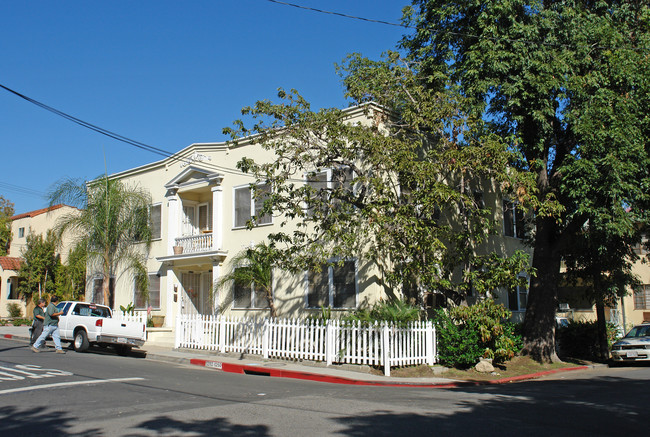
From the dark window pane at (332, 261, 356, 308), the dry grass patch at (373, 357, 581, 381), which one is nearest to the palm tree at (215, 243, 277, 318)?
the dark window pane at (332, 261, 356, 308)

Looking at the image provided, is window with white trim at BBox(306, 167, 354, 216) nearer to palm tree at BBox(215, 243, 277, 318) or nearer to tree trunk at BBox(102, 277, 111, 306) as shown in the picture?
palm tree at BBox(215, 243, 277, 318)

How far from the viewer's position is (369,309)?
1708 cm

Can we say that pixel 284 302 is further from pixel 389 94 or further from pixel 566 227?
pixel 566 227

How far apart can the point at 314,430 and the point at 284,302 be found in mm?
12453

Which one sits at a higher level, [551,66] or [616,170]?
[551,66]

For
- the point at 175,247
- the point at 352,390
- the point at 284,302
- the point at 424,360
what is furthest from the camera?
the point at 175,247

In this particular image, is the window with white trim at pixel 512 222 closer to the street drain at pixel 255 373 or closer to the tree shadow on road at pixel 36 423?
the street drain at pixel 255 373

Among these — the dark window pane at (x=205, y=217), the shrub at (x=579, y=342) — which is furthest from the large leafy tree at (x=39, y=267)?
the shrub at (x=579, y=342)

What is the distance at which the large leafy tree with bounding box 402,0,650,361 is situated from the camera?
1476cm

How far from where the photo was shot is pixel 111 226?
930 inches

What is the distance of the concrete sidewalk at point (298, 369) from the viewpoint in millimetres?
13367

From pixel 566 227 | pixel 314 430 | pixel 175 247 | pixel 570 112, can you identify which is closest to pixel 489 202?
pixel 566 227

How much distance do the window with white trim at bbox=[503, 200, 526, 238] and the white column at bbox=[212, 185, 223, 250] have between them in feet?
38.6

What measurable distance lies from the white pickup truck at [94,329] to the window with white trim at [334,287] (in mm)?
5739
